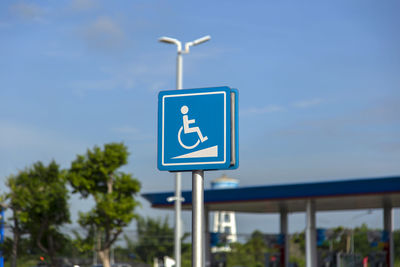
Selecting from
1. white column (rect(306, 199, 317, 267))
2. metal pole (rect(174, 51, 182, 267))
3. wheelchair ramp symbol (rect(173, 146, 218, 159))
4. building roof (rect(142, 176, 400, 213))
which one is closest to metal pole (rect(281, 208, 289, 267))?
building roof (rect(142, 176, 400, 213))

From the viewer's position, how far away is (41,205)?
30828 millimetres

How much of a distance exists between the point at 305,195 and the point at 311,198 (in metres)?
0.49

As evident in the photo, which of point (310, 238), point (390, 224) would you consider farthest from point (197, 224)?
point (390, 224)

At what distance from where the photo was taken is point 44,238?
32.5 metres

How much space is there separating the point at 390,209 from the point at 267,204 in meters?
6.39

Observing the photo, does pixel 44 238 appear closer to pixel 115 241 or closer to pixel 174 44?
pixel 115 241

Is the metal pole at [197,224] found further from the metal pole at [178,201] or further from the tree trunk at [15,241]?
the tree trunk at [15,241]

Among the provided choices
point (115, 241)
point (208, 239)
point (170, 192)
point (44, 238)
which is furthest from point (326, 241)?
point (44, 238)

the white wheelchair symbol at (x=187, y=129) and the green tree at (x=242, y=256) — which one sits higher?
the white wheelchair symbol at (x=187, y=129)

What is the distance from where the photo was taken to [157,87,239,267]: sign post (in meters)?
4.38

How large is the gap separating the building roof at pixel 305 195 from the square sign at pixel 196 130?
20.1m

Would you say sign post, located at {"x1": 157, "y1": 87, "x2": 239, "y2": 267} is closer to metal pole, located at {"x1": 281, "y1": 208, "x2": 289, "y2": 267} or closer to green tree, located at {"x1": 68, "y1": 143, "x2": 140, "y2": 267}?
green tree, located at {"x1": 68, "y1": 143, "x2": 140, "y2": 267}

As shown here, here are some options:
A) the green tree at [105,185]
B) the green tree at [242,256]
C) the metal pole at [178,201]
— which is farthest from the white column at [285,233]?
the metal pole at [178,201]

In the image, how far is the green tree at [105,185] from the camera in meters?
28.0
